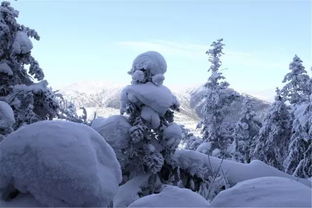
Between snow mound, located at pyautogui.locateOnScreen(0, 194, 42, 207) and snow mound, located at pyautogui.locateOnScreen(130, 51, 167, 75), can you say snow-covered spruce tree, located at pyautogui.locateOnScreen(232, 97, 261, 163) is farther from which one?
snow mound, located at pyautogui.locateOnScreen(0, 194, 42, 207)

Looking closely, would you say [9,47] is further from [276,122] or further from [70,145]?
[276,122]

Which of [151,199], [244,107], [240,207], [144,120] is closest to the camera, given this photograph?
[240,207]

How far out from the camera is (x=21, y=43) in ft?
43.6

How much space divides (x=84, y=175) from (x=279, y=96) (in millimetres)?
19654

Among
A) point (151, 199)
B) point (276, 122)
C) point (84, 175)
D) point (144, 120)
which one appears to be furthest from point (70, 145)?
point (276, 122)

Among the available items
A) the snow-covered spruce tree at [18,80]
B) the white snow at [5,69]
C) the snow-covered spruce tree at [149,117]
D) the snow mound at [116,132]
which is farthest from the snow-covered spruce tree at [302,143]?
the white snow at [5,69]

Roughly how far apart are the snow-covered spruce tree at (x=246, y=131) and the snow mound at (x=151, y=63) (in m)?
14.1

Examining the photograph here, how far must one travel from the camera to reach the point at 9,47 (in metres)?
13.2

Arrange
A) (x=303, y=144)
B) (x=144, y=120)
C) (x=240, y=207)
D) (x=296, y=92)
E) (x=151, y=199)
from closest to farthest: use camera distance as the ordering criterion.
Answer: (x=240, y=207) → (x=151, y=199) → (x=144, y=120) → (x=303, y=144) → (x=296, y=92)

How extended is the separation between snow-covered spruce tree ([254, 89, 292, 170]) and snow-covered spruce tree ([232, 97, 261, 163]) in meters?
3.19

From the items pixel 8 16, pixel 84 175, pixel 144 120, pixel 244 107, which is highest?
pixel 8 16

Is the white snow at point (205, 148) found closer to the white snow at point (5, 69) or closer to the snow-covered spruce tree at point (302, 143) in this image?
the snow-covered spruce tree at point (302, 143)

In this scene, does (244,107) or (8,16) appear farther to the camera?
(244,107)

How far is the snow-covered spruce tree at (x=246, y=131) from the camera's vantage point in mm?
26219
